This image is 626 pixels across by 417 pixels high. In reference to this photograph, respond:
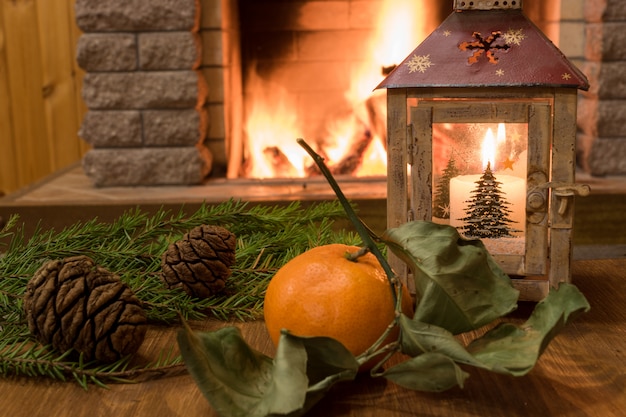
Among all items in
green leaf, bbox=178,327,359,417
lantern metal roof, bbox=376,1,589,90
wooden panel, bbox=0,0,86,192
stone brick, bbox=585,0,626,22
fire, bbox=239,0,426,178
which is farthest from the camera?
wooden panel, bbox=0,0,86,192

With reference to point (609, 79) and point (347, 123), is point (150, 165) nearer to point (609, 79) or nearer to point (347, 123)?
point (347, 123)

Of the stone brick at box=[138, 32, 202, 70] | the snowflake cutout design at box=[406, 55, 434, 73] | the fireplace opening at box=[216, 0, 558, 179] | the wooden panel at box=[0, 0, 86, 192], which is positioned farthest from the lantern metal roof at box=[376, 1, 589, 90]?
the wooden panel at box=[0, 0, 86, 192]

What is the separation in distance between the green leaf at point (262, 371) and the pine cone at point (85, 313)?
0.11 meters

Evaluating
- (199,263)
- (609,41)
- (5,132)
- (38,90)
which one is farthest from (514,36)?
(5,132)

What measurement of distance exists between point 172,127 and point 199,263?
1563 millimetres

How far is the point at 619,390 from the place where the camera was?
2.00ft

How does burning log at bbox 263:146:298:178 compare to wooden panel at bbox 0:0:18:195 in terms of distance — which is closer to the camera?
burning log at bbox 263:146:298:178

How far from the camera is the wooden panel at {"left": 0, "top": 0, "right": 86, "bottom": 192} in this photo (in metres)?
2.80

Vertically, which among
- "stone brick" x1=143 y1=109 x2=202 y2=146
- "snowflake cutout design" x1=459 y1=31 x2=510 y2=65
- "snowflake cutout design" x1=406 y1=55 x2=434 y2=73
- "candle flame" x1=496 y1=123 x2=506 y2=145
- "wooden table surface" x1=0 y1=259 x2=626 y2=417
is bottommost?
"wooden table surface" x1=0 y1=259 x2=626 y2=417

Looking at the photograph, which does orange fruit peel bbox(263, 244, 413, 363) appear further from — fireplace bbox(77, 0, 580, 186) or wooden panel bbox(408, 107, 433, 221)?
fireplace bbox(77, 0, 580, 186)

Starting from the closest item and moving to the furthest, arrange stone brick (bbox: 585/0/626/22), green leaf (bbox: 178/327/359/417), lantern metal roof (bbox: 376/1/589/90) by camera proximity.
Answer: green leaf (bbox: 178/327/359/417), lantern metal roof (bbox: 376/1/589/90), stone brick (bbox: 585/0/626/22)

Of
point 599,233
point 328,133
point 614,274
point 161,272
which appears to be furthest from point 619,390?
point 328,133

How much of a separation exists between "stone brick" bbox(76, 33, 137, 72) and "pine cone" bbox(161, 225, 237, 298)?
1.57m

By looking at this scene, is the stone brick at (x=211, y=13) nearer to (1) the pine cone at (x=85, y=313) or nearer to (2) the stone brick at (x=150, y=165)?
(2) the stone brick at (x=150, y=165)
